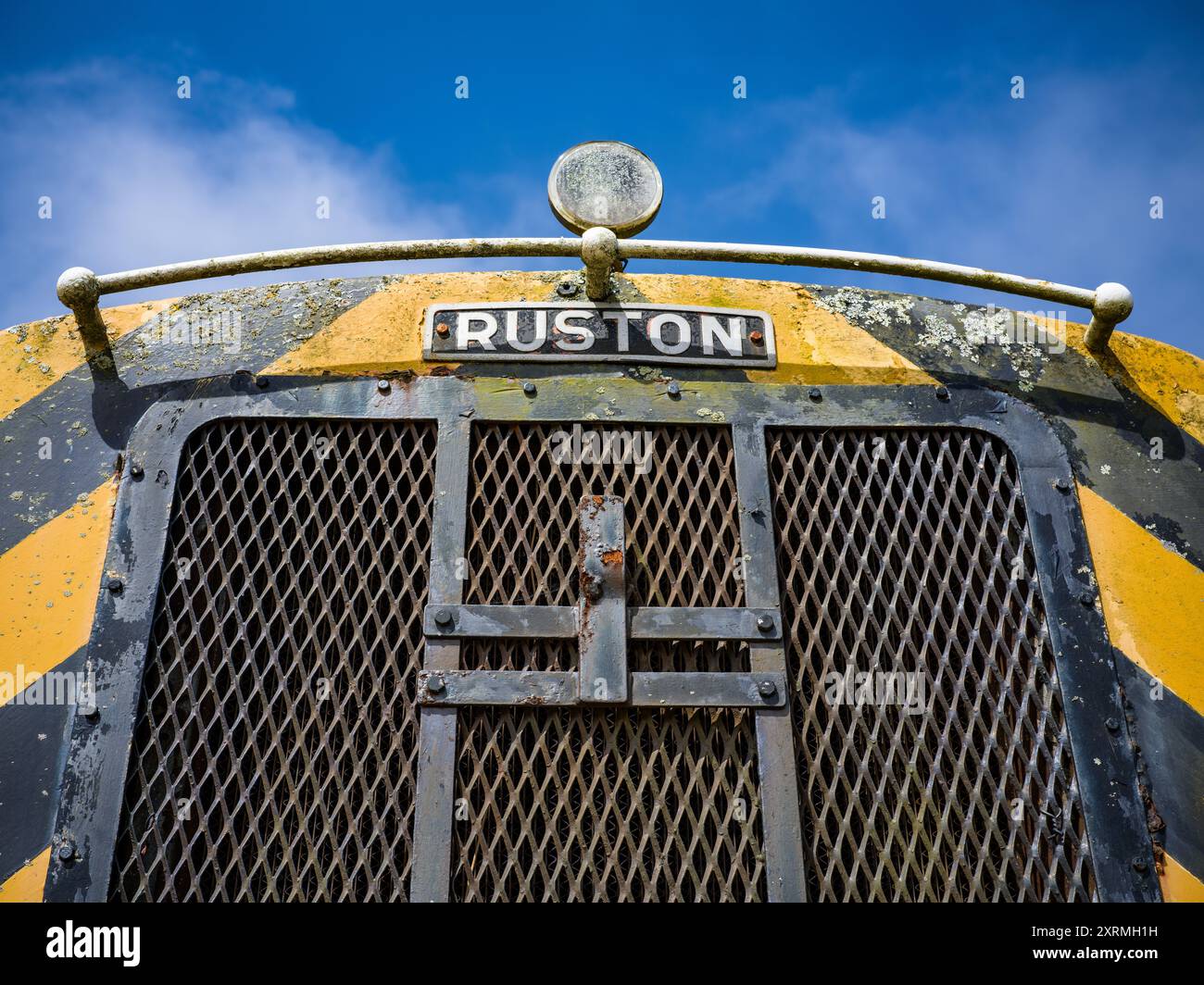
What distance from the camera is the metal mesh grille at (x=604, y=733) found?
7.64ft

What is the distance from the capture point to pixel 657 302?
2.93 metres

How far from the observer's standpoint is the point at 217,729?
2459 mm

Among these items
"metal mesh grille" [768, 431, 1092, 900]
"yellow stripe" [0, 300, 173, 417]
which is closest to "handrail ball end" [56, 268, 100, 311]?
"yellow stripe" [0, 300, 173, 417]

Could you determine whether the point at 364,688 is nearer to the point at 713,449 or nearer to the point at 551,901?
the point at 551,901

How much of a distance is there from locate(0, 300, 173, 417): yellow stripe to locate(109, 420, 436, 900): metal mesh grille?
0.47 metres

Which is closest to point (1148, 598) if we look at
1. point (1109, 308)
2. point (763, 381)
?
point (1109, 308)

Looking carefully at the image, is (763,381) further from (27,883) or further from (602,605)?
(27,883)

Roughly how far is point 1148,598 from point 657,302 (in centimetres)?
153

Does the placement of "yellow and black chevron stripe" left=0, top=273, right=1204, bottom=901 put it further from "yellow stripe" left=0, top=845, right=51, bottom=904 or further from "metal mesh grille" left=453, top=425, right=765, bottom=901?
"metal mesh grille" left=453, top=425, right=765, bottom=901

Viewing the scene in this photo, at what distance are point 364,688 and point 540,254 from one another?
1.30m

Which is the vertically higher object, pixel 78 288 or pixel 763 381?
pixel 78 288

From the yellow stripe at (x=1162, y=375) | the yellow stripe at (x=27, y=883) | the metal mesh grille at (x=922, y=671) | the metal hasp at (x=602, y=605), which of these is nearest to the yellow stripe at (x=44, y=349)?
the yellow stripe at (x=27, y=883)
